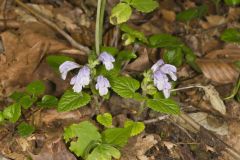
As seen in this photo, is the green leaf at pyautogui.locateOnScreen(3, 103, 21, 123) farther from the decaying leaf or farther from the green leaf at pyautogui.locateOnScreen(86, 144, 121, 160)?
the decaying leaf

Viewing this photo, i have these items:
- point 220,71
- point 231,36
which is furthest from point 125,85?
point 220,71

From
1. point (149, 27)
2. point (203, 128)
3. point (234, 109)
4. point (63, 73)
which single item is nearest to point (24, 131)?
point (63, 73)

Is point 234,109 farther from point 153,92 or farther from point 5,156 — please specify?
point 5,156

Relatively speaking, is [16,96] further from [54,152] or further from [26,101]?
[54,152]

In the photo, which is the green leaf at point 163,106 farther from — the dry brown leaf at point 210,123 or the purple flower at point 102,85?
the dry brown leaf at point 210,123

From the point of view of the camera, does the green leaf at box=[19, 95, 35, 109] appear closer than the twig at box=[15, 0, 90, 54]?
Yes

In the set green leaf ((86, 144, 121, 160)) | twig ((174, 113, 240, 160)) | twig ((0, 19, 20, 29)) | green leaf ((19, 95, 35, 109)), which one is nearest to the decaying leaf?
twig ((174, 113, 240, 160))
